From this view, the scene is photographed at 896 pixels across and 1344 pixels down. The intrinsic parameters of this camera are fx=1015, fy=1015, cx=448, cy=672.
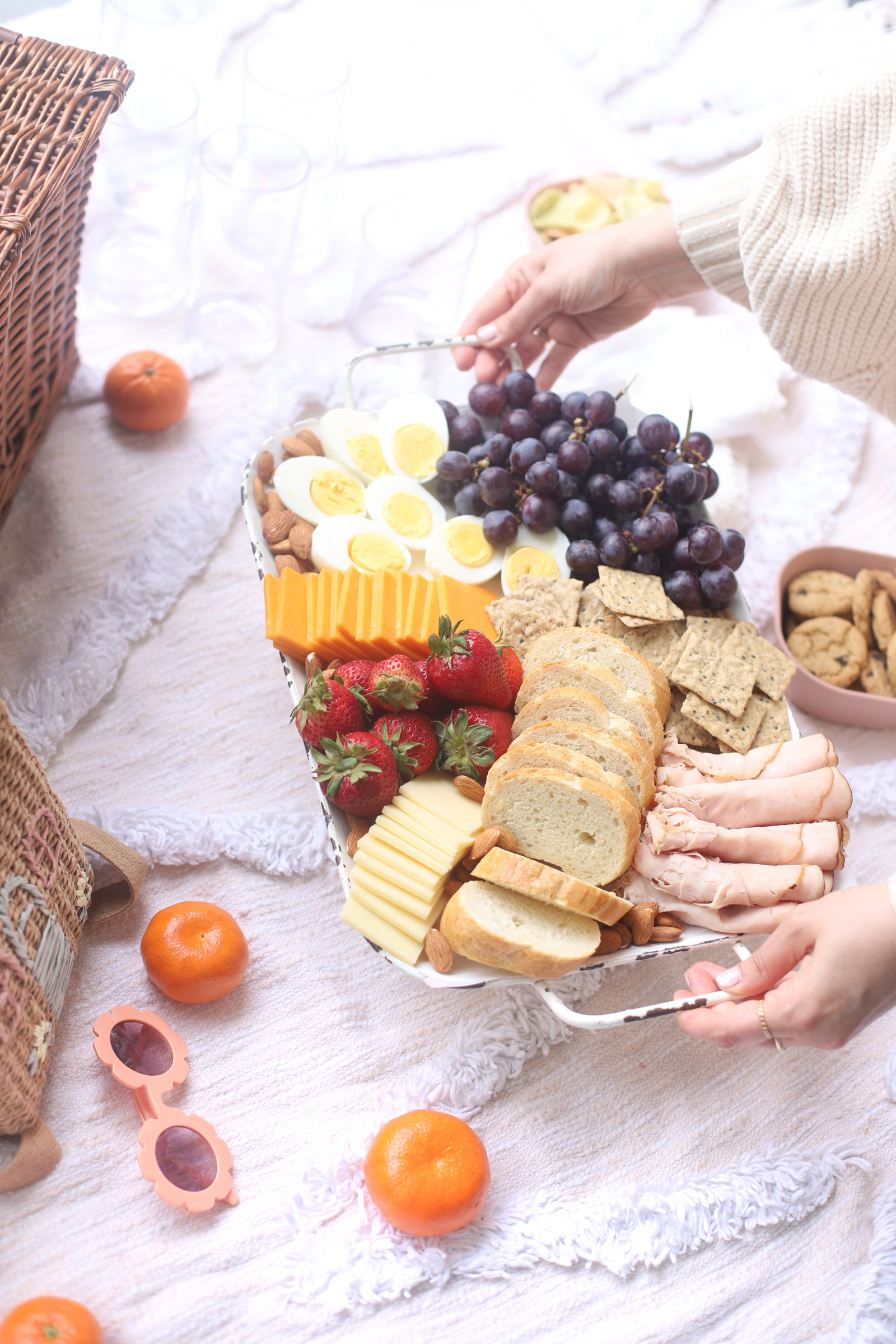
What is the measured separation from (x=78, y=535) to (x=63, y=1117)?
1.02 m

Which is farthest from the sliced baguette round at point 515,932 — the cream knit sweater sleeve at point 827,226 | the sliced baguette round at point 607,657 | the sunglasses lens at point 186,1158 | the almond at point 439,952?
the cream knit sweater sleeve at point 827,226

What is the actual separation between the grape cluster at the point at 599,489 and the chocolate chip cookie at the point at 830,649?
0.86 feet

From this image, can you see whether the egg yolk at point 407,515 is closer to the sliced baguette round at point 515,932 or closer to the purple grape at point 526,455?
the purple grape at point 526,455

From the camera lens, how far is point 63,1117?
1374 millimetres

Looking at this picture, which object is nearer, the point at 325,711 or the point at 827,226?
the point at 325,711

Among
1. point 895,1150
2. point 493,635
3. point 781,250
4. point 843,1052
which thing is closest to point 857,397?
point 781,250

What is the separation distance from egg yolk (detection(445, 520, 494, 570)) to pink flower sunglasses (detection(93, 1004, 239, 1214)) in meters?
0.83

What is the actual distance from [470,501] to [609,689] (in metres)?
0.43

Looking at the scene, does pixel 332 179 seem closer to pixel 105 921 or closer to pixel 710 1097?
pixel 105 921

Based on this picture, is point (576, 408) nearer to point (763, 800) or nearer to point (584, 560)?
point (584, 560)

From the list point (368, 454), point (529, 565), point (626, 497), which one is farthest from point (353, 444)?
point (626, 497)

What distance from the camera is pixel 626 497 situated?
1.64m

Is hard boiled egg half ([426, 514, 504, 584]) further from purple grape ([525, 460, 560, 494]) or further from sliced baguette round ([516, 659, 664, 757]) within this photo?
sliced baguette round ([516, 659, 664, 757])

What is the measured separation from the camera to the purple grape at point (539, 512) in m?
1.65
